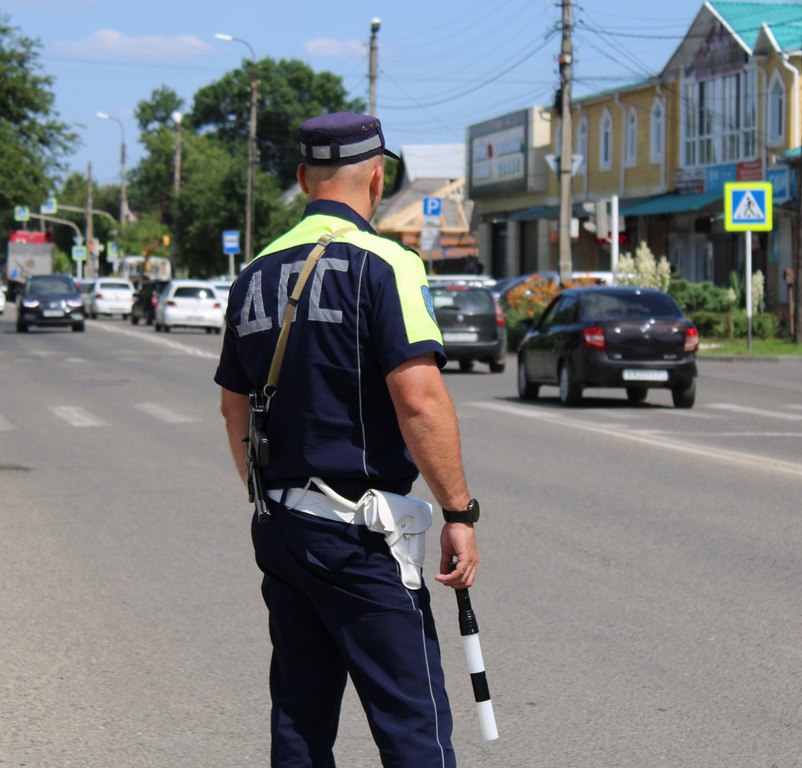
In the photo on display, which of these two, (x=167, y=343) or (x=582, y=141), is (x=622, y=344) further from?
(x=582, y=141)

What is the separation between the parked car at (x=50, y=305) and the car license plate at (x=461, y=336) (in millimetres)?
20597

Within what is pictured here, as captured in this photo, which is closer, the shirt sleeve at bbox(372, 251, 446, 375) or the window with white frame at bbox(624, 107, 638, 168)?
the shirt sleeve at bbox(372, 251, 446, 375)

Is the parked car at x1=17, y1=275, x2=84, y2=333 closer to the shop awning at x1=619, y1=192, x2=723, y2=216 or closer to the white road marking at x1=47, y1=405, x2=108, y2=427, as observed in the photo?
the shop awning at x1=619, y1=192, x2=723, y2=216

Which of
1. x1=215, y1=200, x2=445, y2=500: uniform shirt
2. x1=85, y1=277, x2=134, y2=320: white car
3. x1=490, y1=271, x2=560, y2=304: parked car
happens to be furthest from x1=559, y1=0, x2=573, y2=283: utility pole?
x1=215, y1=200, x2=445, y2=500: uniform shirt

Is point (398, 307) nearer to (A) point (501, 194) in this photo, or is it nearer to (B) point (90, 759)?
(B) point (90, 759)

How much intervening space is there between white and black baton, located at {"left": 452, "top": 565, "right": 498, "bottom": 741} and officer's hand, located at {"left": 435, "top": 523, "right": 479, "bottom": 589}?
49 millimetres

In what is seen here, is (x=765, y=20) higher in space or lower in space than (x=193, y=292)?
higher

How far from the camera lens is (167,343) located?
39000mm

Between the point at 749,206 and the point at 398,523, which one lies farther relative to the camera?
the point at 749,206

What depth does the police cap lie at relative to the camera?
12.1 feet

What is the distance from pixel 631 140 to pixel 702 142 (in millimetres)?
5965

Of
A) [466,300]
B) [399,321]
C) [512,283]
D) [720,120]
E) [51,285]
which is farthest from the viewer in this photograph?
[720,120]

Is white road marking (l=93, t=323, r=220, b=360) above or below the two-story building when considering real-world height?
below

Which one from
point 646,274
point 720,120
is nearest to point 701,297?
point 646,274
